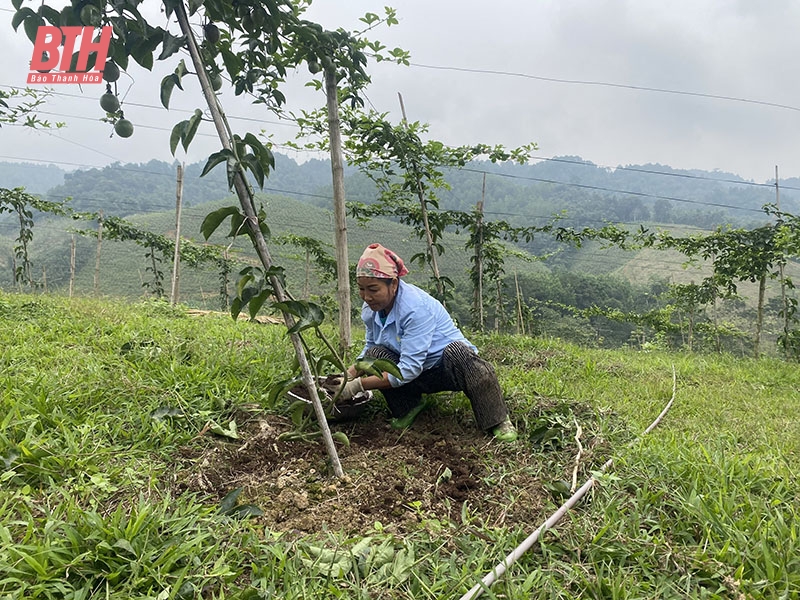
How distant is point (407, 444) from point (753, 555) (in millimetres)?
1378

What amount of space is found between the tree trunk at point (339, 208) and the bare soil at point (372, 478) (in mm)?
945

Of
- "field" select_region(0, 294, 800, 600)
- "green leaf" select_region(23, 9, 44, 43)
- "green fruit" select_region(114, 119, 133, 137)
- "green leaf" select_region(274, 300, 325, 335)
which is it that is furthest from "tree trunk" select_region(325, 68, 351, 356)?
"green leaf" select_region(23, 9, 44, 43)

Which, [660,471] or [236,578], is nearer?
[236,578]

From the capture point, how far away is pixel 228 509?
160 cm

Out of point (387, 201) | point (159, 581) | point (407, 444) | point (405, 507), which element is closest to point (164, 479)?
point (159, 581)

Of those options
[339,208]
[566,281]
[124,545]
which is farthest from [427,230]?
[566,281]

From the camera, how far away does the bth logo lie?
146cm

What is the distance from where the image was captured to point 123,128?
5.19 ft

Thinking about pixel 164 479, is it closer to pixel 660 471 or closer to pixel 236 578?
pixel 236 578

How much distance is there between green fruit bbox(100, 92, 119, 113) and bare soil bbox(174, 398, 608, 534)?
134cm

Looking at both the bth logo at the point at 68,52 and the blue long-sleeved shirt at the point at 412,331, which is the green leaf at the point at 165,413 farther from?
the bth logo at the point at 68,52

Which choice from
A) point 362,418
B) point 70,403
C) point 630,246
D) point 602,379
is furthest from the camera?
point 630,246

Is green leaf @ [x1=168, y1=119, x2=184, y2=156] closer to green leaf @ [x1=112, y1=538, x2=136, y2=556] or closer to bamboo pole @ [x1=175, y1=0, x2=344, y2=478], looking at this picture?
bamboo pole @ [x1=175, y1=0, x2=344, y2=478]

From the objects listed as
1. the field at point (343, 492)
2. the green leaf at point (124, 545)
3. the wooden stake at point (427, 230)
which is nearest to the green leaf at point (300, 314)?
the field at point (343, 492)
